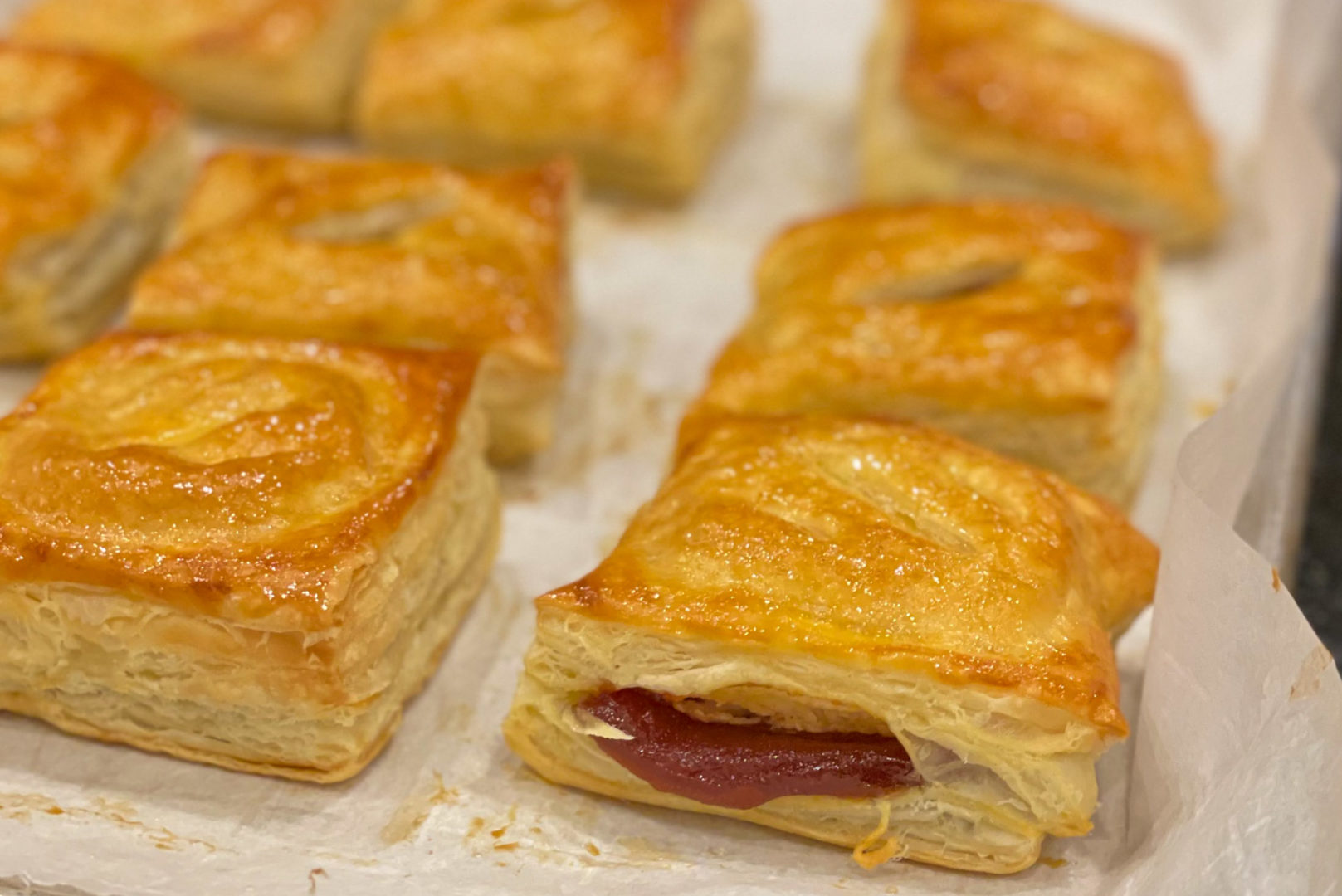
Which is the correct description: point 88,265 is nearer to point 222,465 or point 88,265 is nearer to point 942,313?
point 222,465

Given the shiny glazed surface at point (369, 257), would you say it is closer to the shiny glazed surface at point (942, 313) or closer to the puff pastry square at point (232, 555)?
the puff pastry square at point (232, 555)

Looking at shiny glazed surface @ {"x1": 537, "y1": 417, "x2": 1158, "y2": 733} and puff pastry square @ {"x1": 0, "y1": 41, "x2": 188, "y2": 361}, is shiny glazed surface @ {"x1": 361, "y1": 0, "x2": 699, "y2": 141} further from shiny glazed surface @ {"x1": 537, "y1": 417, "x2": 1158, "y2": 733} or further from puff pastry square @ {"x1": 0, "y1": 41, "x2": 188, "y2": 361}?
shiny glazed surface @ {"x1": 537, "y1": 417, "x2": 1158, "y2": 733}

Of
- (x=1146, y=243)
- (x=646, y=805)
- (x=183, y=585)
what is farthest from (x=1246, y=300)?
(x=183, y=585)

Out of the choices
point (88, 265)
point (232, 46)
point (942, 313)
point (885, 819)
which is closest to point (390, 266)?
point (88, 265)

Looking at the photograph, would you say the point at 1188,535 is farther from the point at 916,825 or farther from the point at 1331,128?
the point at 1331,128

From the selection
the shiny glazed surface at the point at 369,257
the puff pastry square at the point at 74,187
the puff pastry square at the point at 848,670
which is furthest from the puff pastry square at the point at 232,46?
the puff pastry square at the point at 848,670

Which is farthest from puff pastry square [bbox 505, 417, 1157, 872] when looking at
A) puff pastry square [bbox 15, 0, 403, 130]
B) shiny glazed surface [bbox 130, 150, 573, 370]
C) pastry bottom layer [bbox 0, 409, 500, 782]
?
puff pastry square [bbox 15, 0, 403, 130]
